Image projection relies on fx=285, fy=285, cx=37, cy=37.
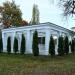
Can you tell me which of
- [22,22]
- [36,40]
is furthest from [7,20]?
[36,40]

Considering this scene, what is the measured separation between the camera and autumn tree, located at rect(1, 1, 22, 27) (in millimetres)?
62125

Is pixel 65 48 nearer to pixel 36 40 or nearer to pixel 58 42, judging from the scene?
pixel 58 42

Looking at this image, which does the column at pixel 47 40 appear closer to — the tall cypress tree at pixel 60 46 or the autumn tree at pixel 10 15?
the tall cypress tree at pixel 60 46

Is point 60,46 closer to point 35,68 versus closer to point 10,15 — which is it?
point 35,68

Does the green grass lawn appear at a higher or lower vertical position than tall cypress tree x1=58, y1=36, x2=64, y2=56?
lower

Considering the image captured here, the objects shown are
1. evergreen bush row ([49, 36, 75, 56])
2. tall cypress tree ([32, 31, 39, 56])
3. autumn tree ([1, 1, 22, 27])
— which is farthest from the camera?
autumn tree ([1, 1, 22, 27])

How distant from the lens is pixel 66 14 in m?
22.9

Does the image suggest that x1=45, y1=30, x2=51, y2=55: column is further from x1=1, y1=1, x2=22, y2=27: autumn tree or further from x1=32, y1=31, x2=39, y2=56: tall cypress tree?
x1=1, y1=1, x2=22, y2=27: autumn tree

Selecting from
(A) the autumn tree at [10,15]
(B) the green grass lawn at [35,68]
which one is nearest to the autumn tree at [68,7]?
(B) the green grass lawn at [35,68]

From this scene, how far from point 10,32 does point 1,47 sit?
309 cm

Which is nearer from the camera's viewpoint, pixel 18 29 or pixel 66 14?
pixel 66 14

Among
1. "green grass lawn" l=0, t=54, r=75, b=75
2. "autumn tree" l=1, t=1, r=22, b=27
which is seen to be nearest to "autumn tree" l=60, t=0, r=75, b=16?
"green grass lawn" l=0, t=54, r=75, b=75

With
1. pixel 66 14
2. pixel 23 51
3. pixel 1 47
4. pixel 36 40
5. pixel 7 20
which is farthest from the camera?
pixel 7 20

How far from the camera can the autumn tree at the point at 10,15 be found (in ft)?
204
